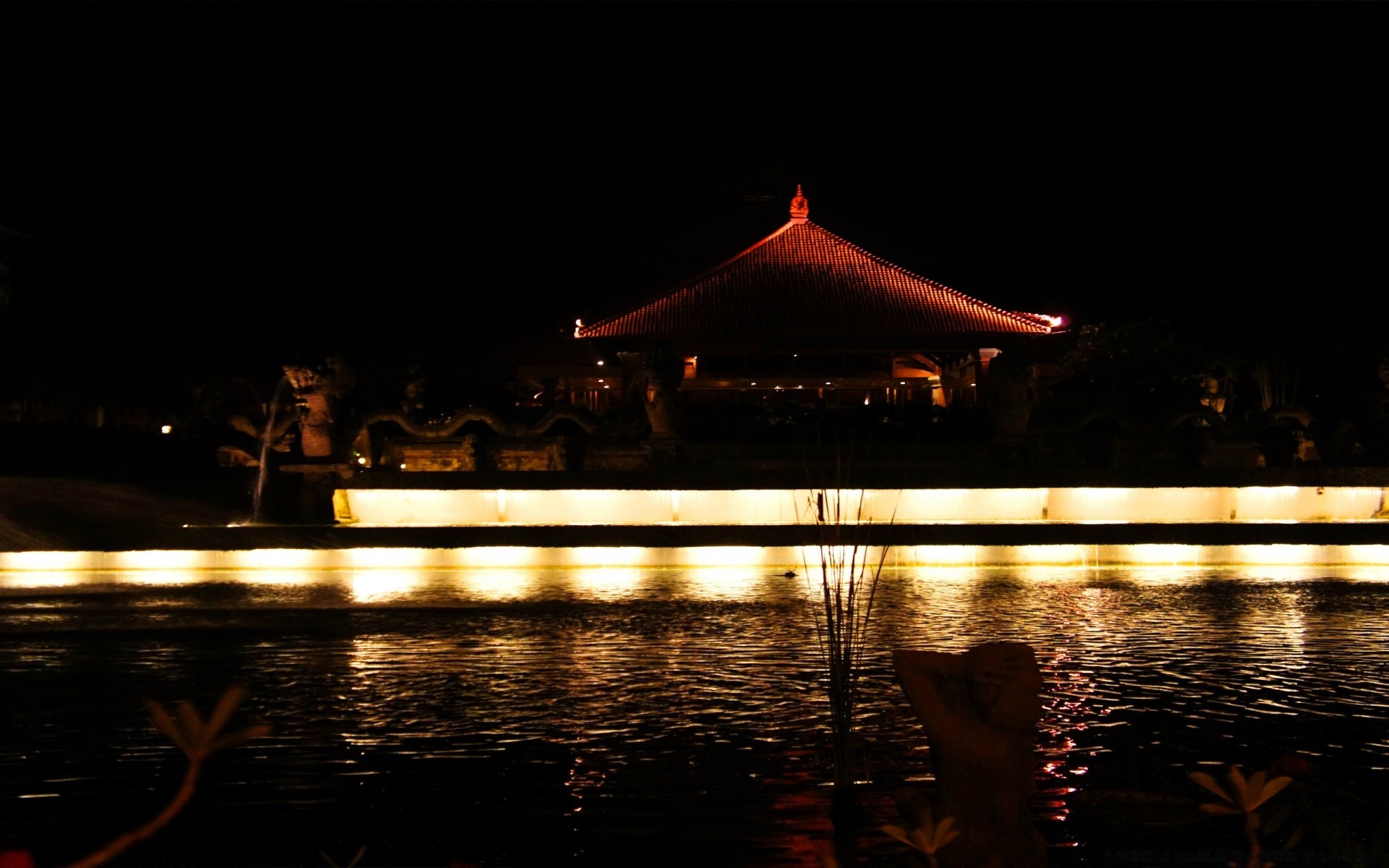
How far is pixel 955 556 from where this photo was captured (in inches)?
559

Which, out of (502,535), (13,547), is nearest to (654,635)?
(502,535)

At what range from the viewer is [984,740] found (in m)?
4.44

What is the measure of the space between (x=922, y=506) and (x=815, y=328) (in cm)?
1062

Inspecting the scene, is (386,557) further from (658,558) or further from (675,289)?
(675,289)

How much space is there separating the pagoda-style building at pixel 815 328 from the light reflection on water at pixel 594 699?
1674 centimetres

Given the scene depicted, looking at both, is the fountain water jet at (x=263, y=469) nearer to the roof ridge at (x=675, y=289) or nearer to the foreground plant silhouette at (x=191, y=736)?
the roof ridge at (x=675, y=289)

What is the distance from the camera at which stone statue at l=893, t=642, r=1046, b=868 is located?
4.40 m

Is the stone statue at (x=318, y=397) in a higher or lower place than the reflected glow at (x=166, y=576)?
higher

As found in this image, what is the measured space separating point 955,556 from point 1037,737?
7378mm

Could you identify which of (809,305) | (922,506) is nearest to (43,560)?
(922,506)

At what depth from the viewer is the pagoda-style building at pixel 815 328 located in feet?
96.6

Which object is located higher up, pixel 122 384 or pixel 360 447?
pixel 122 384

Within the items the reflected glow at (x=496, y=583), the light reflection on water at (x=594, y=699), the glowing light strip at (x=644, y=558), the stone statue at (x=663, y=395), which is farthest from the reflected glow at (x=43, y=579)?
the stone statue at (x=663, y=395)

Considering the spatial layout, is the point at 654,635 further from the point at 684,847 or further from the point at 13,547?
the point at 13,547
